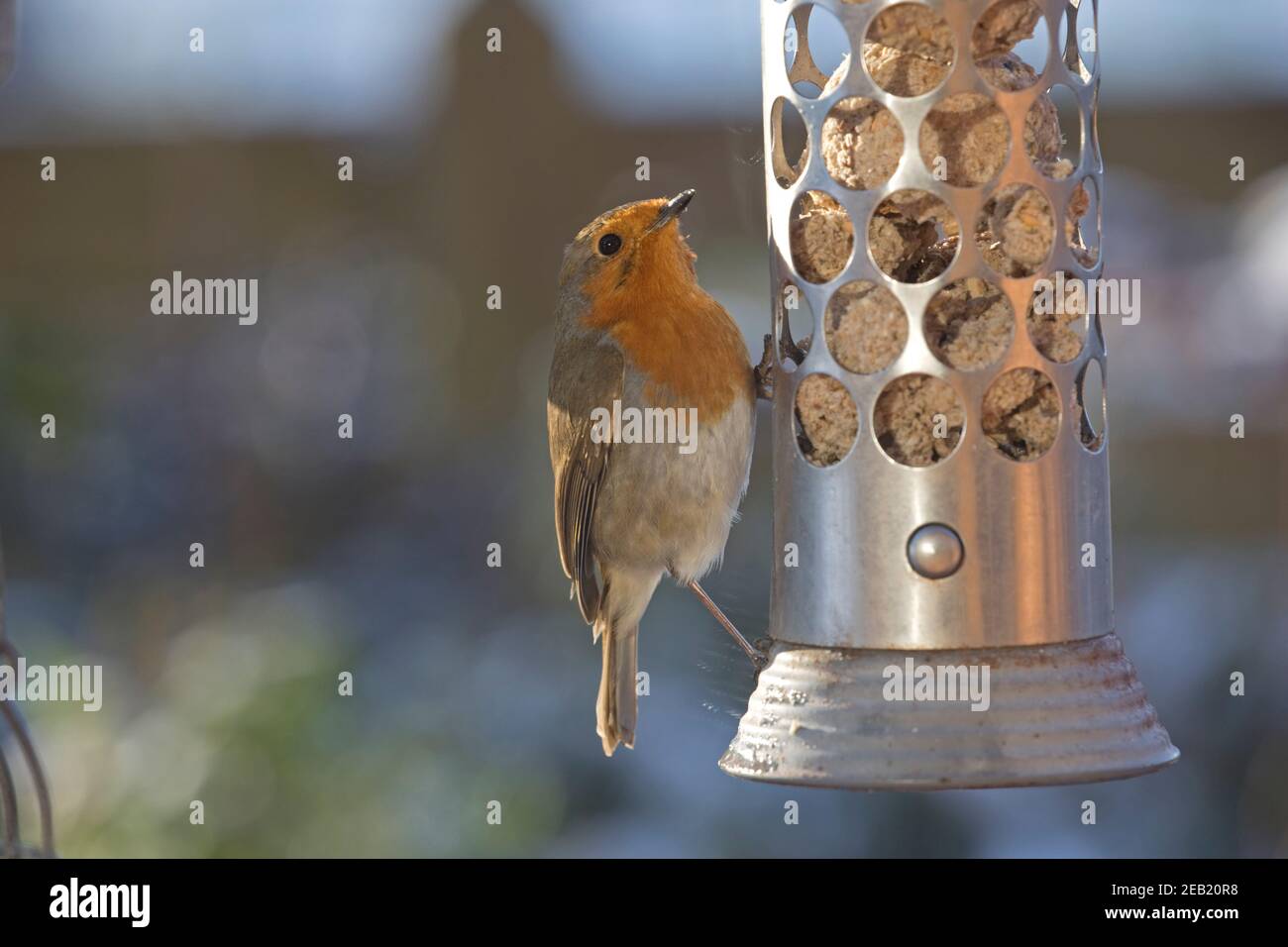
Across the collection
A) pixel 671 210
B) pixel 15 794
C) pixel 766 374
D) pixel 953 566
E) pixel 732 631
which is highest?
pixel 671 210

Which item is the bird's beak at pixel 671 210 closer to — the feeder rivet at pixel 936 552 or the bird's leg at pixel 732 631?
the bird's leg at pixel 732 631

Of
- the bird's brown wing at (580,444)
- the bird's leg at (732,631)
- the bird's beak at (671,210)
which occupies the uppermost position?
the bird's beak at (671,210)

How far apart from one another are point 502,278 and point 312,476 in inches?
57.1

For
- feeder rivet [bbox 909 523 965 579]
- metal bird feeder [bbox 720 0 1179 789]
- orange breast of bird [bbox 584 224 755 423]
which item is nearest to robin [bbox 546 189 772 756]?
orange breast of bird [bbox 584 224 755 423]

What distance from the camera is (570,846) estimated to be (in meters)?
6.10

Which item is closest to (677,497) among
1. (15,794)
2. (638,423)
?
(638,423)

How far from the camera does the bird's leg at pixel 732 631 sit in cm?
385

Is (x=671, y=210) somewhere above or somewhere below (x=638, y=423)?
above

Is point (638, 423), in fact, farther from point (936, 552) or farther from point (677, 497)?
point (936, 552)

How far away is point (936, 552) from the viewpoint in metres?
3.19

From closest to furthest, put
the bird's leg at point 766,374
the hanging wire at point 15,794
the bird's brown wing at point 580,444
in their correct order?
the hanging wire at point 15,794 < the bird's leg at point 766,374 < the bird's brown wing at point 580,444

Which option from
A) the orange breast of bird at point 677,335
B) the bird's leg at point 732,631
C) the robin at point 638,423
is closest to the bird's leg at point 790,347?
the robin at point 638,423

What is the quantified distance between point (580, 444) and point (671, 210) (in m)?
0.80
